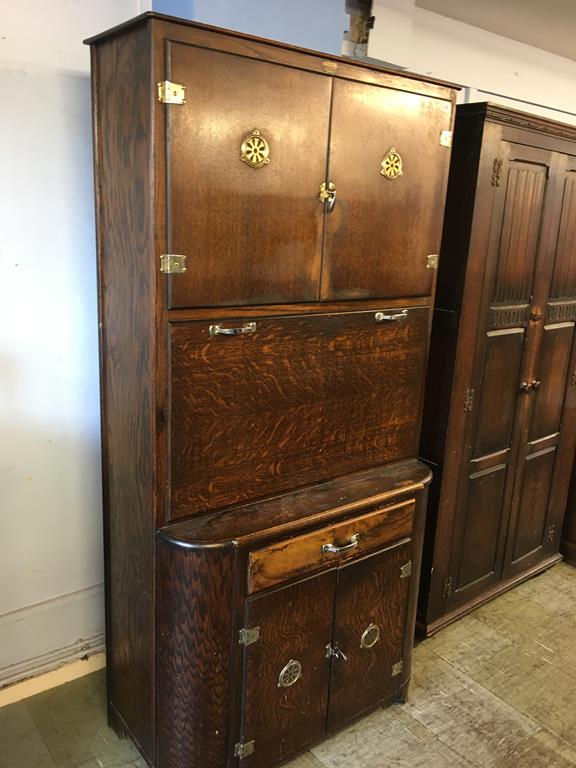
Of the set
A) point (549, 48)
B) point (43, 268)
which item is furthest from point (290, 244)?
point (549, 48)

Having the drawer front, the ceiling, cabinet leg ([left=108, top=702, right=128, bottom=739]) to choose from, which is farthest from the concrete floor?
the ceiling

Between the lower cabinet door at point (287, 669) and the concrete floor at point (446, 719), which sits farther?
the concrete floor at point (446, 719)

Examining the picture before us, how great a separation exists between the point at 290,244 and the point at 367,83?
457mm

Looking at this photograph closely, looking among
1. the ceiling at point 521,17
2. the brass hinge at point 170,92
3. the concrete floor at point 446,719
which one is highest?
the ceiling at point 521,17

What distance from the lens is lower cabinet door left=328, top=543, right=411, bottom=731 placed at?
6.23ft

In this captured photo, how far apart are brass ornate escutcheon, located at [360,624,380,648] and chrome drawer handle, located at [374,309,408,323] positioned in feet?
2.98

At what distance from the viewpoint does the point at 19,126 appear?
1.77m

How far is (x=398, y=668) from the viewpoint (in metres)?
2.11

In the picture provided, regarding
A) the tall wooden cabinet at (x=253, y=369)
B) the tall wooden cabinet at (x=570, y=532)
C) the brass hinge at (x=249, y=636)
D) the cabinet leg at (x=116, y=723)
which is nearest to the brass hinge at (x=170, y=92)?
the tall wooden cabinet at (x=253, y=369)

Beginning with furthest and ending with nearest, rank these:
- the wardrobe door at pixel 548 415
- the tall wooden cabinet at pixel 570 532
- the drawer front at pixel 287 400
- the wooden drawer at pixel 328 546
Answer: the tall wooden cabinet at pixel 570 532 → the wardrobe door at pixel 548 415 → the wooden drawer at pixel 328 546 → the drawer front at pixel 287 400

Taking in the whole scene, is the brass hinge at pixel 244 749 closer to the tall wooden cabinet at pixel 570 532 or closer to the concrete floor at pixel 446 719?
the concrete floor at pixel 446 719

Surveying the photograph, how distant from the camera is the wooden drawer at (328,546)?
5.45 feet

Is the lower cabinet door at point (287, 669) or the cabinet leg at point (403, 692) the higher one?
the lower cabinet door at point (287, 669)

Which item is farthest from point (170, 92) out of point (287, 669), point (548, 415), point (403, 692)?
point (548, 415)
